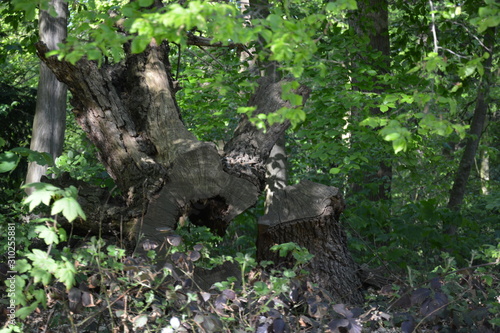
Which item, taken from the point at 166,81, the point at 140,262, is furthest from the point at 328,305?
the point at 166,81

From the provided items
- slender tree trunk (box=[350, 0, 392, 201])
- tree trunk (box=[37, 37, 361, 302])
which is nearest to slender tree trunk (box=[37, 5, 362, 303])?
tree trunk (box=[37, 37, 361, 302])

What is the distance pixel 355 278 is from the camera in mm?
4676

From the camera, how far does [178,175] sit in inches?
175

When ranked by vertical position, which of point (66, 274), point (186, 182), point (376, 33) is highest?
point (66, 274)

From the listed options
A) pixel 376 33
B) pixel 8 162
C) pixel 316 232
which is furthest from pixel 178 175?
pixel 376 33

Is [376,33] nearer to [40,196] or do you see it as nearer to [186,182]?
[186,182]

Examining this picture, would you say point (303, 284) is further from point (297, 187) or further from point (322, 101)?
point (322, 101)

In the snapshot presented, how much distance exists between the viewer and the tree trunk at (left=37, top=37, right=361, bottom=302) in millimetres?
4406

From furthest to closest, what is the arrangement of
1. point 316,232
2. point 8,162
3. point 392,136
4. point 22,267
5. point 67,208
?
point 316,232, point 8,162, point 392,136, point 22,267, point 67,208

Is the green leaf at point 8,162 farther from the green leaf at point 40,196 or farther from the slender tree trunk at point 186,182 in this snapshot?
the slender tree trunk at point 186,182

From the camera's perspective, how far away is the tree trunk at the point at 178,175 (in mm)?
4406

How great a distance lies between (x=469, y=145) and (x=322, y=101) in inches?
148

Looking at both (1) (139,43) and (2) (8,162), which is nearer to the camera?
(1) (139,43)

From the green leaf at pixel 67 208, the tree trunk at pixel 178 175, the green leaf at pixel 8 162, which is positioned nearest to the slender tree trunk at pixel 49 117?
the tree trunk at pixel 178 175
